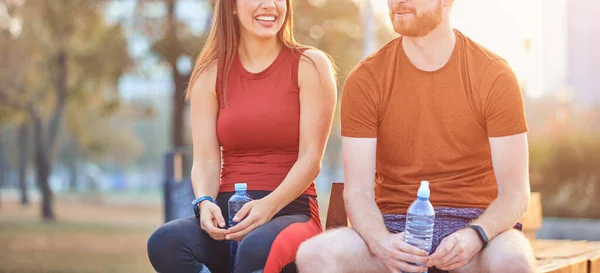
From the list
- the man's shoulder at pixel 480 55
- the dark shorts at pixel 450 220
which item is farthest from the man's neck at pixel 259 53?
the dark shorts at pixel 450 220

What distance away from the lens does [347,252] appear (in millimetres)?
3914

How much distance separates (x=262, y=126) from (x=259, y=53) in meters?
0.43

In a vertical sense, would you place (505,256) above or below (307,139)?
below

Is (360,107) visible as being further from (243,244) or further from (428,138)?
(243,244)

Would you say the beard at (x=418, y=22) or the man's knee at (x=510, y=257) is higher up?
the beard at (x=418, y=22)

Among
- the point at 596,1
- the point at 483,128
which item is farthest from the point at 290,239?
the point at 596,1

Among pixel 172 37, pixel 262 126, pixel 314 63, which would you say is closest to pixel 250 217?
pixel 262 126

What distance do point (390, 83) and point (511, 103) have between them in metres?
0.55

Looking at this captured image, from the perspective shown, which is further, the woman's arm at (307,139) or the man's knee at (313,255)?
the woman's arm at (307,139)

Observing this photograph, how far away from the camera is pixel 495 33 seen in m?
16.4

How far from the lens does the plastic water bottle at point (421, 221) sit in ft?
12.6

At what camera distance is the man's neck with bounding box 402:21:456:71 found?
4.23 meters

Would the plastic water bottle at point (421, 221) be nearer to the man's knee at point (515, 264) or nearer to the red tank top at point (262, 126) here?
the man's knee at point (515, 264)

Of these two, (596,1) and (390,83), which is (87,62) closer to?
(390,83)
